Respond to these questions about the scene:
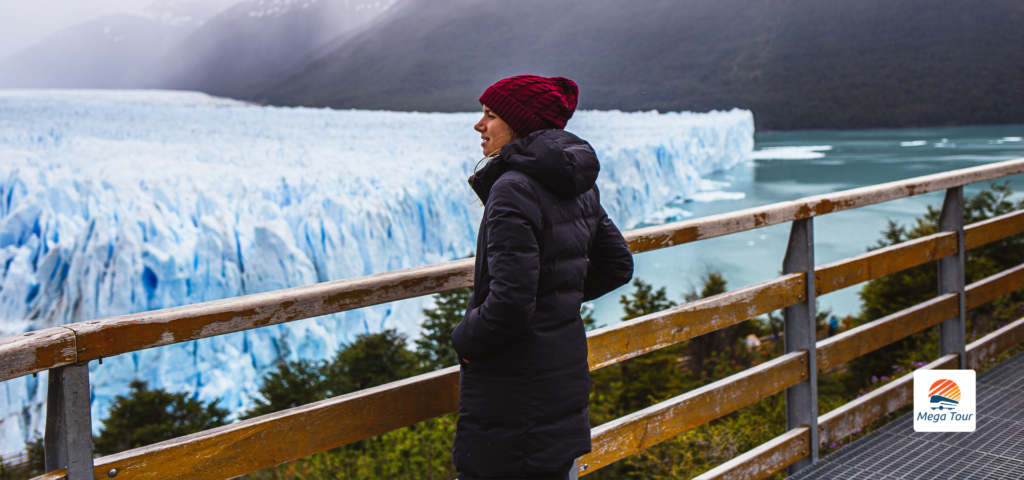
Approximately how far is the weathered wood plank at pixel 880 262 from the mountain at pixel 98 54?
10.3 metres

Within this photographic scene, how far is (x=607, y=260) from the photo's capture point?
1037 millimetres

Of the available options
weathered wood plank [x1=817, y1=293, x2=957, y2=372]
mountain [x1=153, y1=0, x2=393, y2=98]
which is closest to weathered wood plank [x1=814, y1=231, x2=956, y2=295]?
weathered wood plank [x1=817, y1=293, x2=957, y2=372]

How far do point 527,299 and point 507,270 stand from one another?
0.05 meters

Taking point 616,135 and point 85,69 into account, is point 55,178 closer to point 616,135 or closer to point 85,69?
point 85,69

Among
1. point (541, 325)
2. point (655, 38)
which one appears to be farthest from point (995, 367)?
point (655, 38)

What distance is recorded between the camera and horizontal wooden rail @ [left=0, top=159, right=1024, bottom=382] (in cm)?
72

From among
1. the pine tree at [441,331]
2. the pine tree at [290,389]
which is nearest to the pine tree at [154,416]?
the pine tree at [290,389]

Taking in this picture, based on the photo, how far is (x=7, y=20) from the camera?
8.93 meters

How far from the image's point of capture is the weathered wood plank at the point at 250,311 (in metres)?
0.75

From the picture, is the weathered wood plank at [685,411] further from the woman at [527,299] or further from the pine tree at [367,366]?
the pine tree at [367,366]

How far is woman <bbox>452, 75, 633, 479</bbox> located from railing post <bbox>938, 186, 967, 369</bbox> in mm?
1566

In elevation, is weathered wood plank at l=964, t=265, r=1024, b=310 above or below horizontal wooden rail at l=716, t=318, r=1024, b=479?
above

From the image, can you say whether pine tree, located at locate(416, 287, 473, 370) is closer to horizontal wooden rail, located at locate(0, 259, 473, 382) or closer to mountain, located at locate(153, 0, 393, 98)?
horizontal wooden rail, located at locate(0, 259, 473, 382)

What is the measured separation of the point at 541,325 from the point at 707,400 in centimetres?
67
